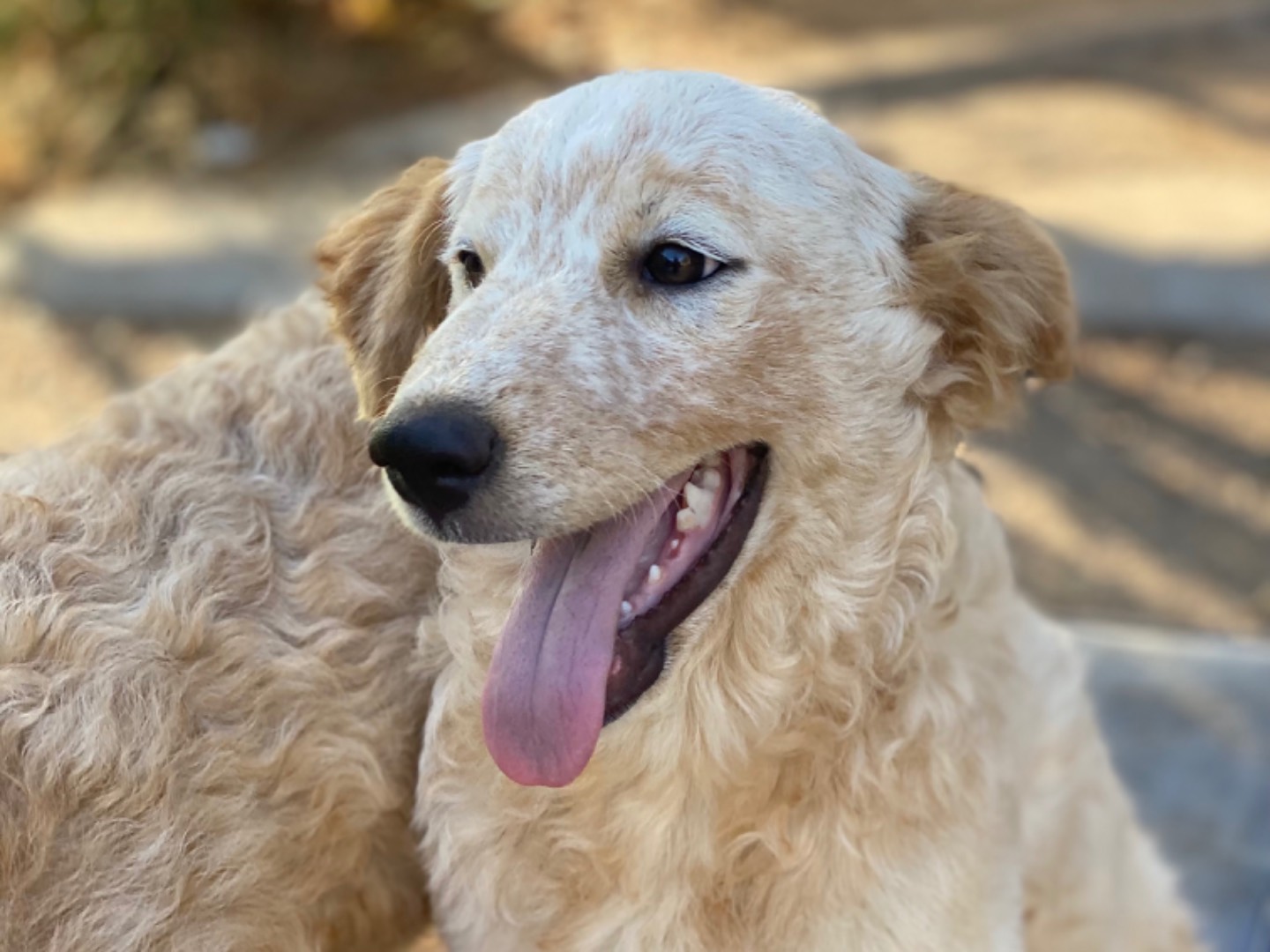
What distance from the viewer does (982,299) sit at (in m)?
2.17

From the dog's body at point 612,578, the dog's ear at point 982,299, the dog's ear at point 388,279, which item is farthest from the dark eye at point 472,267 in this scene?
the dog's ear at point 982,299

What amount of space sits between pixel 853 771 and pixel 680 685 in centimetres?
30

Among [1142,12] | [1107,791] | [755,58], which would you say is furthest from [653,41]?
[1107,791]

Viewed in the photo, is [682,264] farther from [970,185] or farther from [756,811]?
[970,185]

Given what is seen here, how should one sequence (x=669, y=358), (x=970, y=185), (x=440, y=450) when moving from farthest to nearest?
(x=970, y=185), (x=669, y=358), (x=440, y=450)

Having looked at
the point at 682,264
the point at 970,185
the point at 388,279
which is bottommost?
the point at 388,279

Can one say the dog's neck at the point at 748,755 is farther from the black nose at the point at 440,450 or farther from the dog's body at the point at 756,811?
the black nose at the point at 440,450

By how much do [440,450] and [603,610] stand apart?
366mm

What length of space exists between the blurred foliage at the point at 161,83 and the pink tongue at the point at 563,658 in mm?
5967

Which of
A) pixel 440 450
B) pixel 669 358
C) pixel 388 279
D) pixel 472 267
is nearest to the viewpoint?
pixel 440 450

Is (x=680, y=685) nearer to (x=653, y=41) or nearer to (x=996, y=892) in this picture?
(x=996, y=892)

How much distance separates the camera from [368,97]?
7.83 meters

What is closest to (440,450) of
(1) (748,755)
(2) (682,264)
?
(2) (682,264)

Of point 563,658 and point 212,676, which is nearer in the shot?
point 563,658
